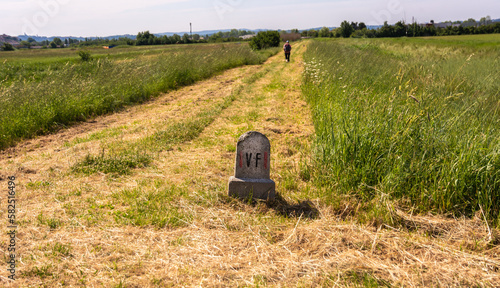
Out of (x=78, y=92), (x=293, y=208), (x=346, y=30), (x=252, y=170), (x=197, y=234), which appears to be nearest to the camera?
(x=197, y=234)

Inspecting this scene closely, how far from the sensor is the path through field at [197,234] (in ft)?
9.33

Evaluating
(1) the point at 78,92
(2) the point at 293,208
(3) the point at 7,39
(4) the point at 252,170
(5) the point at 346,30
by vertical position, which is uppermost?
(5) the point at 346,30

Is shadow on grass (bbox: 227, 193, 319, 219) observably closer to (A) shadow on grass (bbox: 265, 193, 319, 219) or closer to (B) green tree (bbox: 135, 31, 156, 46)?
(A) shadow on grass (bbox: 265, 193, 319, 219)

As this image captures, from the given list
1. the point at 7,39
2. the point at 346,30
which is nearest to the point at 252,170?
the point at 7,39

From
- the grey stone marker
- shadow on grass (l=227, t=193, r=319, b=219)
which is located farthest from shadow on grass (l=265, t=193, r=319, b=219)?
the grey stone marker

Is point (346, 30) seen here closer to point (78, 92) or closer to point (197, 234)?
point (78, 92)

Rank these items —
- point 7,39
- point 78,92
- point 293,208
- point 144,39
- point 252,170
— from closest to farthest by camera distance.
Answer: point 293,208 < point 252,170 < point 78,92 < point 7,39 < point 144,39

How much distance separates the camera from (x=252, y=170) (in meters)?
4.36

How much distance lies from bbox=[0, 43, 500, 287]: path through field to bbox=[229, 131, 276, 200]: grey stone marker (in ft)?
0.63

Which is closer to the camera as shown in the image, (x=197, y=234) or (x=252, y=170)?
(x=197, y=234)

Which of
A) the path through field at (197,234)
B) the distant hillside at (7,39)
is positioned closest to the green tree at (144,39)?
the distant hillside at (7,39)

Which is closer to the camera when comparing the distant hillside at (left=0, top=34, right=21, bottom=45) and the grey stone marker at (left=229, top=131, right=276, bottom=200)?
the grey stone marker at (left=229, top=131, right=276, bottom=200)

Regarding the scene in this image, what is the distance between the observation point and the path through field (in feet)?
9.33

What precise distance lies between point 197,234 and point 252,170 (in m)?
1.16
